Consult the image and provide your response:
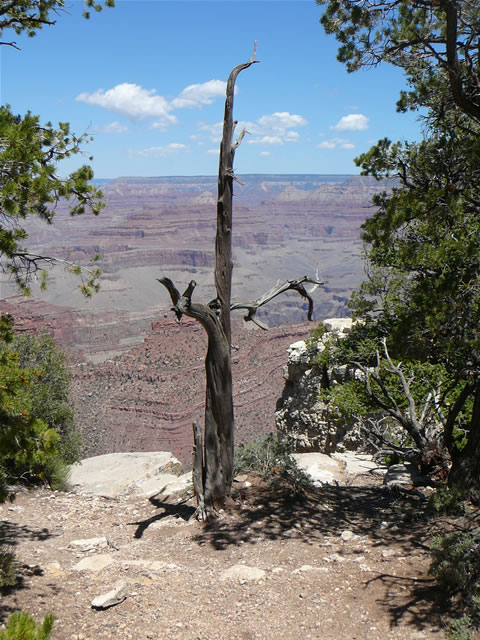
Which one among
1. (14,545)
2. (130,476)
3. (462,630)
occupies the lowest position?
(130,476)

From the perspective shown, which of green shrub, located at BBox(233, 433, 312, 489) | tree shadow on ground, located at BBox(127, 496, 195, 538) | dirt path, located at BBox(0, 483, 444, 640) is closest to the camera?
dirt path, located at BBox(0, 483, 444, 640)

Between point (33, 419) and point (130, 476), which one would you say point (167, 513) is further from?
point (130, 476)

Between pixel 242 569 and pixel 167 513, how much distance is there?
2489 mm

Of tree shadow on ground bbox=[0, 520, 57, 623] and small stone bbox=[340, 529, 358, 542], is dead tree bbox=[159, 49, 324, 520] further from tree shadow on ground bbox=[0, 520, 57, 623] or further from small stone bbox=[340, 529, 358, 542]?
tree shadow on ground bbox=[0, 520, 57, 623]

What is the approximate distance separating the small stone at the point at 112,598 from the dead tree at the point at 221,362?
7.96 feet

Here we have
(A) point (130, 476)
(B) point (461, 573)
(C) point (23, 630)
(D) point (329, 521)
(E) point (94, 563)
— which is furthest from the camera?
(A) point (130, 476)

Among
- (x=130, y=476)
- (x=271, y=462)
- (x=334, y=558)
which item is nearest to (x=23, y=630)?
(x=334, y=558)

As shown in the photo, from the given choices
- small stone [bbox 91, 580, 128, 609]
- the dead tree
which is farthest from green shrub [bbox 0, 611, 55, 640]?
the dead tree

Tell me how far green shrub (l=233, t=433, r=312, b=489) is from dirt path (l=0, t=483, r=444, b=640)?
0.31m

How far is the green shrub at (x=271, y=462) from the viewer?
8.30 metres

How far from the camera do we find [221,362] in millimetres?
7562

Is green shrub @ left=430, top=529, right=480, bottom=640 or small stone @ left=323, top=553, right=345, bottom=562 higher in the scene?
green shrub @ left=430, top=529, right=480, bottom=640

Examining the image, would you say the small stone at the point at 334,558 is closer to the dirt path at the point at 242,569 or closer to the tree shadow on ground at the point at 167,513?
the dirt path at the point at 242,569

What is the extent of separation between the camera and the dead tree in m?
7.38
